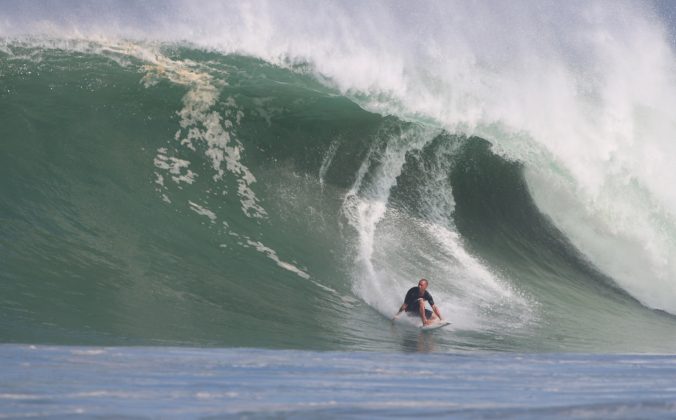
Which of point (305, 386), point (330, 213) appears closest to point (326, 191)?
point (330, 213)

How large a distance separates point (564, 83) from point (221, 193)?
249 inches

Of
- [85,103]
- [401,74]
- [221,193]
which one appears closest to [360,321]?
[221,193]

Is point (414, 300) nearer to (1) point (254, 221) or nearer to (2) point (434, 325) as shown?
(2) point (434, 325)

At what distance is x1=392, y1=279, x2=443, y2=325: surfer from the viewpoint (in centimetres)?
792

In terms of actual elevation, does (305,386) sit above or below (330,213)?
below

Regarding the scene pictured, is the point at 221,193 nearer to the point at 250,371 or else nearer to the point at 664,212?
the point at 250,371

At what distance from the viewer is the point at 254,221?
9.59 metres

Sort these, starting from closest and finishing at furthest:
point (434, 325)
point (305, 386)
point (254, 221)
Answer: point (305, 386), point (434, 325), point (254, 221)

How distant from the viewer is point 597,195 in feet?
40.9

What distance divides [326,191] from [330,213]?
49cm

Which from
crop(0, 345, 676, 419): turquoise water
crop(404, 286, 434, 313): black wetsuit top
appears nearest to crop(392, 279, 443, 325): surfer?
crop(404, 286, 434, 313): black wetsuit top

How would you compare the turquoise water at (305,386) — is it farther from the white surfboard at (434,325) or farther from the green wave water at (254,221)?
the white surfboard at (434,325)

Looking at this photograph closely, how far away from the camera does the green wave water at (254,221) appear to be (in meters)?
6.93

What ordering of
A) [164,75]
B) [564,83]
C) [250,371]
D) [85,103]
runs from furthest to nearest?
[564,83] < [164,75] < [85,103] < [250,371]
